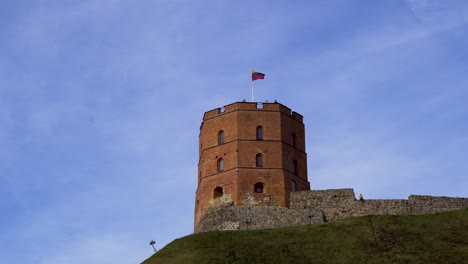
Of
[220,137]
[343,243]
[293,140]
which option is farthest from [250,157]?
[343,243]

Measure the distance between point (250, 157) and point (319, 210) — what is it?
6.20 m

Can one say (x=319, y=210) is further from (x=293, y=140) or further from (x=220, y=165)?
(x=220, y=165)

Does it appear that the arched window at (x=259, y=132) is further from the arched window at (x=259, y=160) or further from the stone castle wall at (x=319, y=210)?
the stone castle wall at (x=319, y=210)

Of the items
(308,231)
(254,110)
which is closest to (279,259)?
(308,231)

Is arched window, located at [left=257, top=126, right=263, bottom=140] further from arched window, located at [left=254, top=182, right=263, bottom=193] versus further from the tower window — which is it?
arched window, located at [left=254, top=182, right=263, bottom=193]

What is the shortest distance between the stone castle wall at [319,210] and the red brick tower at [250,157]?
88cm

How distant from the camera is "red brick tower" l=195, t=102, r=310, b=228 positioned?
5319cm

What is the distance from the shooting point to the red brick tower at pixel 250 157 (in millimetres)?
53188

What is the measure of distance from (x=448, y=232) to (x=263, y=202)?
12.6 meters

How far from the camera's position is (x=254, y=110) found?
55781mm

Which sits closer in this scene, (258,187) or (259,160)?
(258,187)

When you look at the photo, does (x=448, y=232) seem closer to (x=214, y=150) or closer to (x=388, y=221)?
(x=388, y=221)

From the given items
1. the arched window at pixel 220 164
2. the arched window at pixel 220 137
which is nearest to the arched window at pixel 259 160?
the arched window at pixel 220 164

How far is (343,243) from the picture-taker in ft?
152
